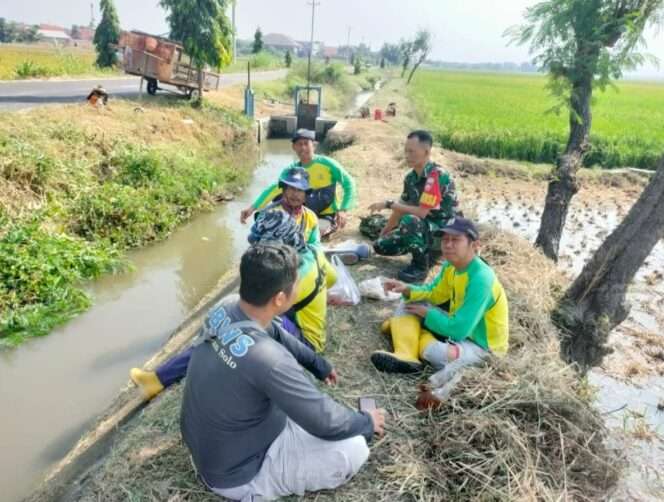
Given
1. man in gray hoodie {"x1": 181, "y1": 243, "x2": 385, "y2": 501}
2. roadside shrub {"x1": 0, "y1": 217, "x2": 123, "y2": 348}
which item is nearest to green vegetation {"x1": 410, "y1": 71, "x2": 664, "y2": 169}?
roadside shrub {"x1": 0, "y1": 217, "x2": 123, "y2": 348}

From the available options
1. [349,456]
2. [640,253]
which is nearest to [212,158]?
[640,253]

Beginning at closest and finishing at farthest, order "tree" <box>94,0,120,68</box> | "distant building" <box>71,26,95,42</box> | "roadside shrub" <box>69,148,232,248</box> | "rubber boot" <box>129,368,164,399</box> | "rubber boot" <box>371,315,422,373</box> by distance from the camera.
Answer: "rubber boot" <box>129,368,164,399</box> → "rubber boot" <box>371,315,422,373</box> → "roadside shrub" <box>69,148,232,248</box> → "tree" <box>94,0,120,68</box> → "distant building" <box>71,26,95,42</box>

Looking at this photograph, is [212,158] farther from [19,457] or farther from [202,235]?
[19,457]

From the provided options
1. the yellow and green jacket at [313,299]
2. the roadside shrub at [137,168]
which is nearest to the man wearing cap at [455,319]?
the yellow and green jacket at [313,299]

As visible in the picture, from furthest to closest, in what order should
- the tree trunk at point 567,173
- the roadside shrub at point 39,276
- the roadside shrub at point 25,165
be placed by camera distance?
1. the roadside shrub at point 25,165
2. the tree trunk at point 567,173
3. the roadside shrub at point 39,276

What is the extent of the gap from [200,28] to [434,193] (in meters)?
13.1

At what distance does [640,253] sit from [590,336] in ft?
Answer: 3.22

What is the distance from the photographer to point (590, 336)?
494 centimetres

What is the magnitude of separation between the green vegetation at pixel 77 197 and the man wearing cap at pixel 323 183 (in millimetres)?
2519

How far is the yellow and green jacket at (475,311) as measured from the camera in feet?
9.85

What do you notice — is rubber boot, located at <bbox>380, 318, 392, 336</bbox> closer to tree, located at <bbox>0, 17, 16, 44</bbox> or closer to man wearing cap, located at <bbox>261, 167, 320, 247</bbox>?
man wearing cap, located at <bbox>261, 167, 320, 247</bbox>

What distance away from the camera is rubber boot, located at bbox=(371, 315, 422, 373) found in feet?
11.0

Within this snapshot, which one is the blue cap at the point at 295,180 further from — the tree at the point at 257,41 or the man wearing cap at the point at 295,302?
the tree at the point at 257,41

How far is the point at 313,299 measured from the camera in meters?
Result: 3.17
